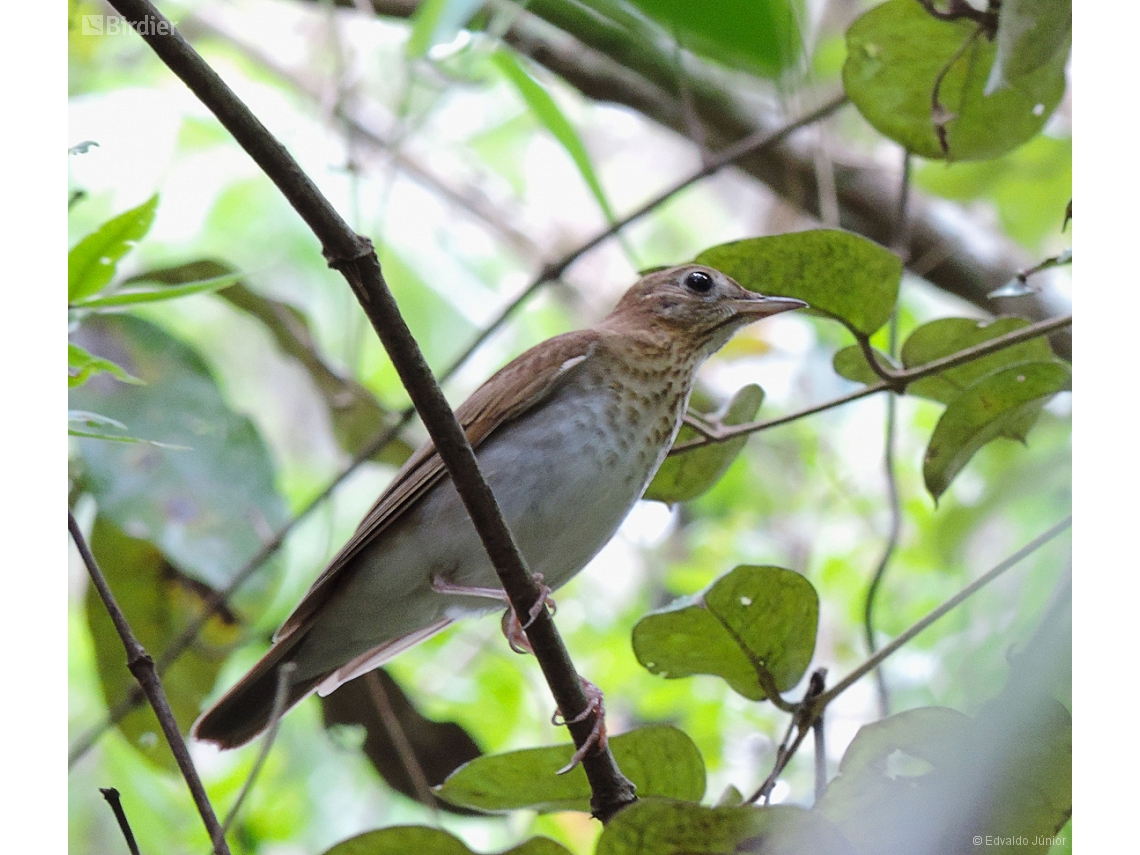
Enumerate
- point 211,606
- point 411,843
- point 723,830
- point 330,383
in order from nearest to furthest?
point 723,830, point 411,843, point 211,606, point 330,383

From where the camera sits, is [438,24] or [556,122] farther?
[556,122]

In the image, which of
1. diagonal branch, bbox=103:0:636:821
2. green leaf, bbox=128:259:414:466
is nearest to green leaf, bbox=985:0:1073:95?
diagonal branch, bbox=103:0:636:821

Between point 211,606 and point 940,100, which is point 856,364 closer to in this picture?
point 940,100

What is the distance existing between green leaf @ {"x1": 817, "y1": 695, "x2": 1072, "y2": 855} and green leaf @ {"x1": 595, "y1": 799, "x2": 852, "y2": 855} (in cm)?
20

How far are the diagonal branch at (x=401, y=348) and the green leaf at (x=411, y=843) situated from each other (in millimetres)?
169

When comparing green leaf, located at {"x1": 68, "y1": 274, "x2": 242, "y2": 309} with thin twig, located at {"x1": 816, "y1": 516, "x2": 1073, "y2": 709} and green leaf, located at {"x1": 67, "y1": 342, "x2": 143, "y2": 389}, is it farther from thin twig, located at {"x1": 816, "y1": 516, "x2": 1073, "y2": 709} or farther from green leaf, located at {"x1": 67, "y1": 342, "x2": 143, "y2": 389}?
thin twig, located at {"x1": 816, "y1": 516, "x2": 1073, "y2": 709}

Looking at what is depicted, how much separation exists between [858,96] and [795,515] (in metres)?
3.10

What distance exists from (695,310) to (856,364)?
47 cm

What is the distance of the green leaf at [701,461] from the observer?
2.31 meters

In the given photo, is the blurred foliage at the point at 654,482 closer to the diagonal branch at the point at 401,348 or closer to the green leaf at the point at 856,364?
the green leaf at the point at 856,364

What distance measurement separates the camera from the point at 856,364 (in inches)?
88.2

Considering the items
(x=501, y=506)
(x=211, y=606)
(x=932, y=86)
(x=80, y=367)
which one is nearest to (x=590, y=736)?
(x=501, y=506)

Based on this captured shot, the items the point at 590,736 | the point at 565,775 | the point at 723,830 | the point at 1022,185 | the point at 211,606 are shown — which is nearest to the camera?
the point at 723,830
